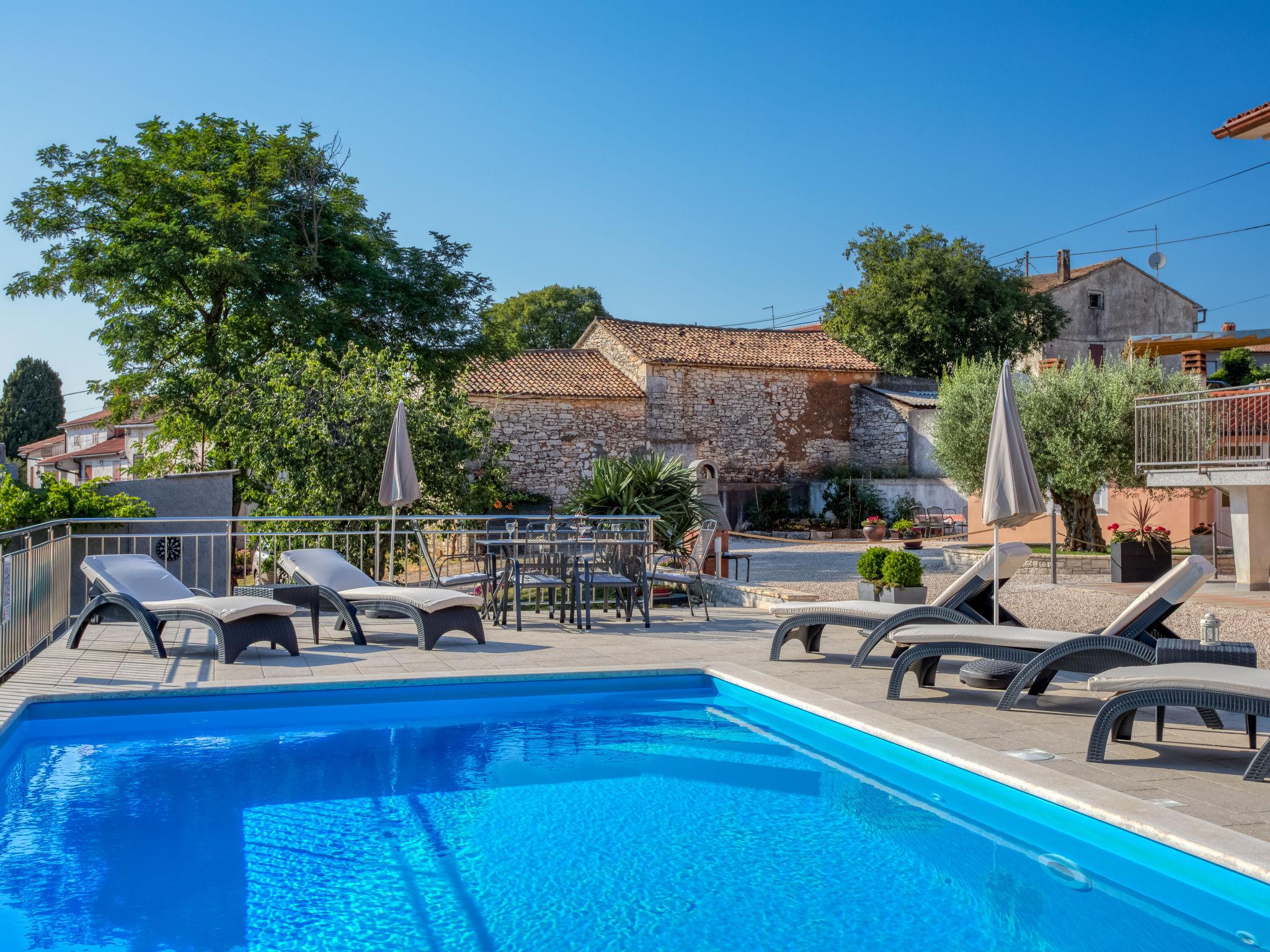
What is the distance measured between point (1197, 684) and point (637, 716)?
10.8 feet

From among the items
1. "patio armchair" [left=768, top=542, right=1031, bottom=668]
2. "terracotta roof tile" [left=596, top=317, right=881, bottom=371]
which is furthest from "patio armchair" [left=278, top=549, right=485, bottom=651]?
"terracotta roof tile" [left=596, top=317, right=881, bottom=371]

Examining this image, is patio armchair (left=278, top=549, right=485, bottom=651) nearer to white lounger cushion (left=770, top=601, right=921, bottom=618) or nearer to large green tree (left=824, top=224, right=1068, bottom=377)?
white lounger cushion (left=770, top=601, right=921, bottom=618)

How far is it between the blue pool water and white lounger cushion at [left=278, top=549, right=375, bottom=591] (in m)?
2.24

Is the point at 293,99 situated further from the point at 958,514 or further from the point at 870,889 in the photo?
the point at 958,514

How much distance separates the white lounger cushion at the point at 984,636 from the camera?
539 centimetres

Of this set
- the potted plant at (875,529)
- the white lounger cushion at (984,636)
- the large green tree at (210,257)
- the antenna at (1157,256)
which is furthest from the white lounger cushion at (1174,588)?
the antenna at (1157,256)

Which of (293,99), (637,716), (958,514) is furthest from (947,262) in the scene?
(637,716)

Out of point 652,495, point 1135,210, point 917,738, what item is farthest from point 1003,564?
point 1135,210

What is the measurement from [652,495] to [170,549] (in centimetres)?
604

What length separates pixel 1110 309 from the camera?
3609 cm

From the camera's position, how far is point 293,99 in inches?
729

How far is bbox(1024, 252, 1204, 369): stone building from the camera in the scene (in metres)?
35.6

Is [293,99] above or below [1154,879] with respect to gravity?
above

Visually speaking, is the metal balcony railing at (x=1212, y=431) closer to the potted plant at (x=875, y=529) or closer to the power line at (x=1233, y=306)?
the potted plant at (x=875, y=529)
